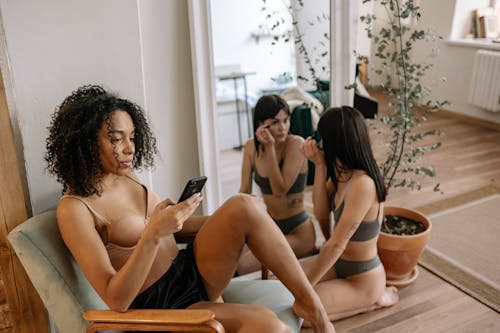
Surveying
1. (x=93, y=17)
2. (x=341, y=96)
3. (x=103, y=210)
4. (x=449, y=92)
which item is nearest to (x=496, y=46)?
(x=449, y=92)

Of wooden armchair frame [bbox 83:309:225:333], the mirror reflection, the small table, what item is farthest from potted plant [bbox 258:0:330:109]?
wooden armchair frame [bbox 83:309:225:333]

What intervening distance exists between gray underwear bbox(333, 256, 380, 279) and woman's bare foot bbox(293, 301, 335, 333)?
1.73 ft

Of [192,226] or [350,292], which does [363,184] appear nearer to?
[350,292]

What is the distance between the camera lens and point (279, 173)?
225cm

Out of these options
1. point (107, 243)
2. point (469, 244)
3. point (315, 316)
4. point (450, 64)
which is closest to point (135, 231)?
point (107, 243)

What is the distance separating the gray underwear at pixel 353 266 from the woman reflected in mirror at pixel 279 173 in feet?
0.88

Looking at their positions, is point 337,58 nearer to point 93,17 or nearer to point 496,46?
point 93,17

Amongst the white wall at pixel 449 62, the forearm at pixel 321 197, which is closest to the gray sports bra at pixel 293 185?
the forearm at pixel 321 197

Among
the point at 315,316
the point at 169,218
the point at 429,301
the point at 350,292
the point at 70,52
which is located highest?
the point at 70,52

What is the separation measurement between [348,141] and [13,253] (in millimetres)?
1332

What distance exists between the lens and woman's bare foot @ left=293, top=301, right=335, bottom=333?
1.54 meters

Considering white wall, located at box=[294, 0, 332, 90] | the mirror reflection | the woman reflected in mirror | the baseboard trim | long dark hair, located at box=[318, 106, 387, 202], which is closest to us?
long dark hair, located at box=[318, 106, 387, 202]

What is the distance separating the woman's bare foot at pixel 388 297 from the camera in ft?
7.06

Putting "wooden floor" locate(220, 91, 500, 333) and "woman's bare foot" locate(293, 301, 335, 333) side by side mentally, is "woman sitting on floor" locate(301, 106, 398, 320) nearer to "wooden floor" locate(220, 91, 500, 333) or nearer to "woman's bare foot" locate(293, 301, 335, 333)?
"wooden floor" locate(220, 91, 500, 333)
